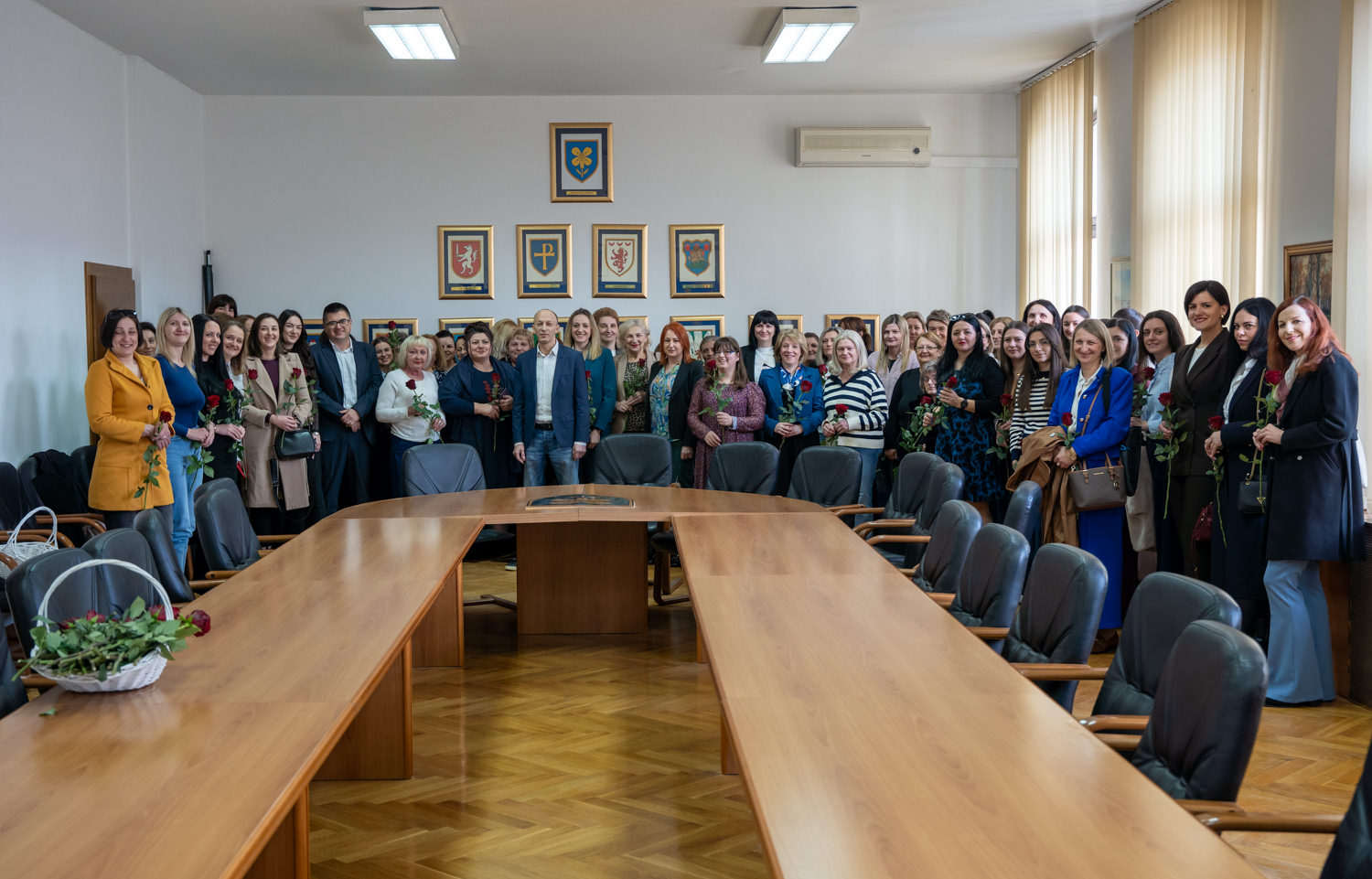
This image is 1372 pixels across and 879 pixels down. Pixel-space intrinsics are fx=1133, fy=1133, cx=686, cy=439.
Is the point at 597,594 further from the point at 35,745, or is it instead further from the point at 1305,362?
the point at 35,745

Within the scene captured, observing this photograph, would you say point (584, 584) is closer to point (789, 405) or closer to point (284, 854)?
point (789, 405)

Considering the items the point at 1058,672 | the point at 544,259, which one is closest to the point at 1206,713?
the point at 1058,672

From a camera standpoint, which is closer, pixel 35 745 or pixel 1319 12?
pixel 35 745

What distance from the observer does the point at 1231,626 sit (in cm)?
244

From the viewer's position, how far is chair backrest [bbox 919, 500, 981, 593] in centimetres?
410

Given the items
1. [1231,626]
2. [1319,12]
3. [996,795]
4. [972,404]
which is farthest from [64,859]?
[1319,12]

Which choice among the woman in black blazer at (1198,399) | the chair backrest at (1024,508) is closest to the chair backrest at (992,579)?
the chair backrest at (1024,508)

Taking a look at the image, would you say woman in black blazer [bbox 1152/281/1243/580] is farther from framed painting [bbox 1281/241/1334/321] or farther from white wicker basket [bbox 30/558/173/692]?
white wicker basket [bbox 30/558/173/692]

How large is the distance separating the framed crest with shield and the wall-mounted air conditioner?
3.01 metres

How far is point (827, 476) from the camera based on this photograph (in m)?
6.43

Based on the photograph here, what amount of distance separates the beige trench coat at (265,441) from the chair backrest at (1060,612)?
538 centimetres

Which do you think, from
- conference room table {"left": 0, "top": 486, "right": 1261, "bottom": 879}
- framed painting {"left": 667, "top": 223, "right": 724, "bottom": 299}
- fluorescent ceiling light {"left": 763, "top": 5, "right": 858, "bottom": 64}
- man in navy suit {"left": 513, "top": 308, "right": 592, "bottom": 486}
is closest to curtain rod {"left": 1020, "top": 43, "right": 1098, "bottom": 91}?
fluorescent ceiling light {"left": 763, "top": 5, "right": 858, "bottom": 64}

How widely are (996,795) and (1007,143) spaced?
957 centimetres

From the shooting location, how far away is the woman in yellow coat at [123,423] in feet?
18.5
